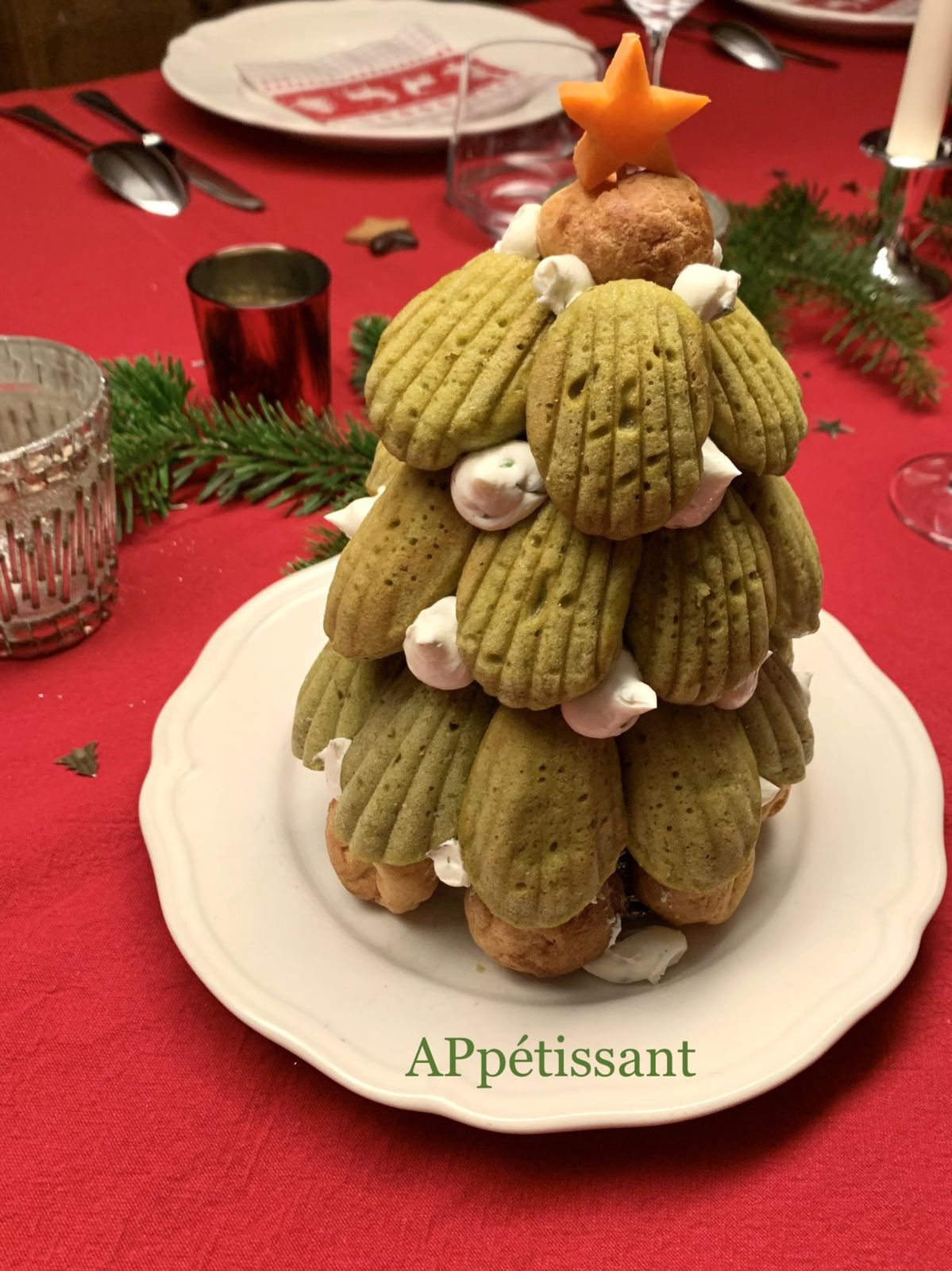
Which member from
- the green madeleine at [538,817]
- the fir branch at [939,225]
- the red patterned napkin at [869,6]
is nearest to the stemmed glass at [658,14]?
the fir branch at [939,225]

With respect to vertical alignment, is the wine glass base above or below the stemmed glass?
below

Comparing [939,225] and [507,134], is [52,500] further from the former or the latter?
[939,225]

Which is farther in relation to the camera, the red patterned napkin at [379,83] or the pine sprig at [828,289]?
the red patterned napkin at [379,83]

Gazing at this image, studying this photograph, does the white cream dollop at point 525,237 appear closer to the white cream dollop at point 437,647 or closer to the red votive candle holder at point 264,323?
the white cream dollop at point 437,647

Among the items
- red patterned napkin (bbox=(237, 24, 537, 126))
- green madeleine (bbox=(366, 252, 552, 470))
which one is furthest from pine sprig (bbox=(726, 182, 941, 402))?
green madeleine (bbox=(366, 252, 552, 470))

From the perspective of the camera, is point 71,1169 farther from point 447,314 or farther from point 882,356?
point 882,356

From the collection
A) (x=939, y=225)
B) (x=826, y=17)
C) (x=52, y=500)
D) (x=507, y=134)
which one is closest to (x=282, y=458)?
(x=52, y=500)

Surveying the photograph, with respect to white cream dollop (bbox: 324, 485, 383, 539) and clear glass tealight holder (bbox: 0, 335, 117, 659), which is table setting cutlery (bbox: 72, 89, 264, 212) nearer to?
clear glass tealight holder (bbox: 0, 335, 117, 659)
